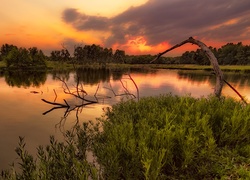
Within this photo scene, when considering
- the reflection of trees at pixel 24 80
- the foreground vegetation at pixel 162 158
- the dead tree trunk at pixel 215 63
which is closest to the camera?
the foreground vegetation at pixel 162 158

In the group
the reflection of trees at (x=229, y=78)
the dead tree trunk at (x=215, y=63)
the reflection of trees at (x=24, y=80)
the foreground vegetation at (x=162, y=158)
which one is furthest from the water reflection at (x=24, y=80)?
the foreground vegetation at (x=162, y=158)

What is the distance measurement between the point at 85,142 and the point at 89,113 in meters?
13.8

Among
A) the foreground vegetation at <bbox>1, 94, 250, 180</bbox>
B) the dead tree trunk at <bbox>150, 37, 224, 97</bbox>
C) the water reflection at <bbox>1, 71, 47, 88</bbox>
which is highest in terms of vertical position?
the dead tree trunk at <bbox>150, 37, 224, 97</bbox>

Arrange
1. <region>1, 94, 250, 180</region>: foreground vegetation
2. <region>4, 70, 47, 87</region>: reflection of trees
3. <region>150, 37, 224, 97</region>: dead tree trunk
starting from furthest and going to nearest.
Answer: <region>4, 70, 47, 87</region>: reflection of trees, <region>150, 37, 224, 97</region>: dead tree trunk, <region>1, 94, 250, 180</region>: foreground vegetation

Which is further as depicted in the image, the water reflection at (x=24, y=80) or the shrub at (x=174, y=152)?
the water reflection at (x=24, y=80)

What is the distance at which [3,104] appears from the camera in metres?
28.8

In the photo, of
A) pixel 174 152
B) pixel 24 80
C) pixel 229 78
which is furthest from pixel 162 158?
pixel 229 78

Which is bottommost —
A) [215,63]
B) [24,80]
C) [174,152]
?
[24,80]

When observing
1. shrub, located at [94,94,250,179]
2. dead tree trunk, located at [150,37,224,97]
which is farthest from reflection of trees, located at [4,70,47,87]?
shrub, located at [94,94,250,179]

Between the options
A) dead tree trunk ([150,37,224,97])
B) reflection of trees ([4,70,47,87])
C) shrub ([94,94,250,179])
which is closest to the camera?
shrub ([94,94,250,179])

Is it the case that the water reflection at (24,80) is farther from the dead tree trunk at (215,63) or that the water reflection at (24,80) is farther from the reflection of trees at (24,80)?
the dead tree trunk at (215,63)

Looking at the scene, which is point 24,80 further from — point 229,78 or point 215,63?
point 229,78

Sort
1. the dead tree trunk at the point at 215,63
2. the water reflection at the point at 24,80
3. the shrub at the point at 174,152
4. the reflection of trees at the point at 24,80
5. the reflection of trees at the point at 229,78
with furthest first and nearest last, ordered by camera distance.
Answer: the reflection of trees at the point at 229,78, the reflection of trees at the point at 24,80, the water reflection at the point at 24,80, the dead tree trunk at the point at 215,63, the shrub at the point at 174,152

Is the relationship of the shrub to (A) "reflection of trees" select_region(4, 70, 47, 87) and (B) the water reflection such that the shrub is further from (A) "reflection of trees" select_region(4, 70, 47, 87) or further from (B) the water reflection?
(A) "reflection of trees" select_region(4, 70, 47, 87)
